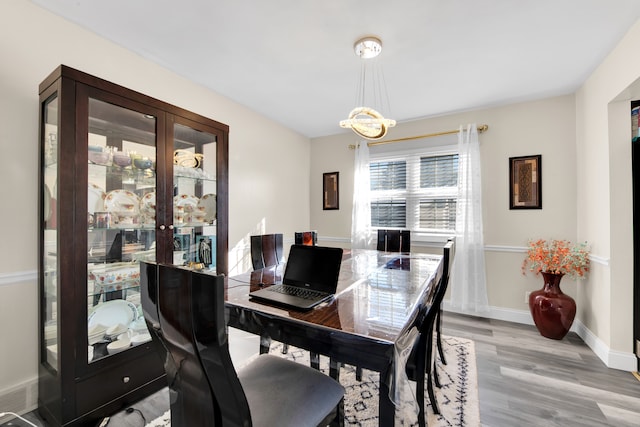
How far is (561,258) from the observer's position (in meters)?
2.64

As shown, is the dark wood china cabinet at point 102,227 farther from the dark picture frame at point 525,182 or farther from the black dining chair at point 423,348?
the dark picture frame at point 525,182

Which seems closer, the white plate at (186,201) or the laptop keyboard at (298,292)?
the laptop keyboard at (298,292)

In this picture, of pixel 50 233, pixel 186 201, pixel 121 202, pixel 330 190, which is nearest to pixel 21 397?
pixel 50 233

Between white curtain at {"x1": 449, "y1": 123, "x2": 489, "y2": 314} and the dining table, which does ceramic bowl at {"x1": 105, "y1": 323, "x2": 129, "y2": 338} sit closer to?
the dining table

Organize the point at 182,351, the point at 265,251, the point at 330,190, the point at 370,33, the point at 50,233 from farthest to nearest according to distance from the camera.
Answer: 1. the point at 330,190
2. the point at 265,251
3. the point at 370,33
4. the point at 50,233
5. the point at 182,351

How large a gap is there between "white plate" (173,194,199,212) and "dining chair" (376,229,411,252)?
2064 mm

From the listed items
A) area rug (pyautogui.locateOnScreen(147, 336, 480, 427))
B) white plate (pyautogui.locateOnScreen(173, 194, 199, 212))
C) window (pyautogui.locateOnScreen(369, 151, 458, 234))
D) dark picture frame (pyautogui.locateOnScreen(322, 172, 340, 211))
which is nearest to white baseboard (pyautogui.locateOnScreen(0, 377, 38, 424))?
area rug (pyautogui.locateOnScreen(147, 336, 480, 427))

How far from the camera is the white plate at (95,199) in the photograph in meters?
1.62

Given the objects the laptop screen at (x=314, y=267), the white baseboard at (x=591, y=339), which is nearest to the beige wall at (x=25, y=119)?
the laptop screen at (x=314, y=267)

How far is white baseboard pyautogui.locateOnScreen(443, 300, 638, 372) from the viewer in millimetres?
2168

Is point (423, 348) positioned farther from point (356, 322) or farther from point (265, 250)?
point (265, 250)

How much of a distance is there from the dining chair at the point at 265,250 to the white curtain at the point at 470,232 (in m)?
2.22

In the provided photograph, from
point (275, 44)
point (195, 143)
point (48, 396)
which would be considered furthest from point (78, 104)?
point (48, 396)

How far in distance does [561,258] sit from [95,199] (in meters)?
3.88
